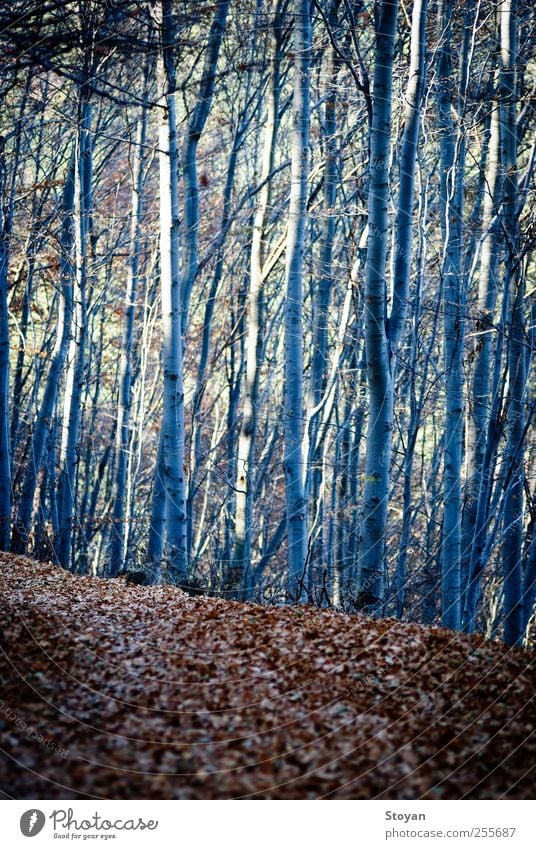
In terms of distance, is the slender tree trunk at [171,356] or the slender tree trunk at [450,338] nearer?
the slender tree trunk at [450,338]

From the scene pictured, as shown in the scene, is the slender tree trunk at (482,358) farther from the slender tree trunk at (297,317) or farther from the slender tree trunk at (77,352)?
the slender tree trunk at (77,352)

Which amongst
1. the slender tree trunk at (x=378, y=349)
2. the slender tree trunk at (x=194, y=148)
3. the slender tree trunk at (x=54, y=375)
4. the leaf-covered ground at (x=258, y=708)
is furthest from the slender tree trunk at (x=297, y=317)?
the slender tree trunk at (x=54, y=375)

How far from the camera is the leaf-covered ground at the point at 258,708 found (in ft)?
11.7

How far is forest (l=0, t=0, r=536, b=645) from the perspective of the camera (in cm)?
750

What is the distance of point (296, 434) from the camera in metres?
8.36

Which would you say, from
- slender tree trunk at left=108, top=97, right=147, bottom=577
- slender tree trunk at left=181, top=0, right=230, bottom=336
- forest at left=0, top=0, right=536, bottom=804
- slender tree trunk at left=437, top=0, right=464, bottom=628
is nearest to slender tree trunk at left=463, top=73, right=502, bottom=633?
forest at left=0, top=0, right=536, bottom=804

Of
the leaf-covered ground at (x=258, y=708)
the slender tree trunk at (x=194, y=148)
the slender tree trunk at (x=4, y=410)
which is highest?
the slender tree trunk at (x=194, y=148)

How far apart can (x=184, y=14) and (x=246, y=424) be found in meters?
5.30

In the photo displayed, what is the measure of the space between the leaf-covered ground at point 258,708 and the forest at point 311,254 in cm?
204

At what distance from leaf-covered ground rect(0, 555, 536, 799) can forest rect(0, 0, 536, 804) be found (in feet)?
0.06

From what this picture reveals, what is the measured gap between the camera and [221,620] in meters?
5.97

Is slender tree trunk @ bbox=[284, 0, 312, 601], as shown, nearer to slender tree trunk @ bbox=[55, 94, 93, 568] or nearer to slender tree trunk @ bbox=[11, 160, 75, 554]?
slender tree trunk @ bbox=[55, 94, 93, 568]

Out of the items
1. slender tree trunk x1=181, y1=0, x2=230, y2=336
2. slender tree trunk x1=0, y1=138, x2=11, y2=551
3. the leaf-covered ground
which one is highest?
slender tree trunk x1=181, y1=0, x2=230, y2=336
